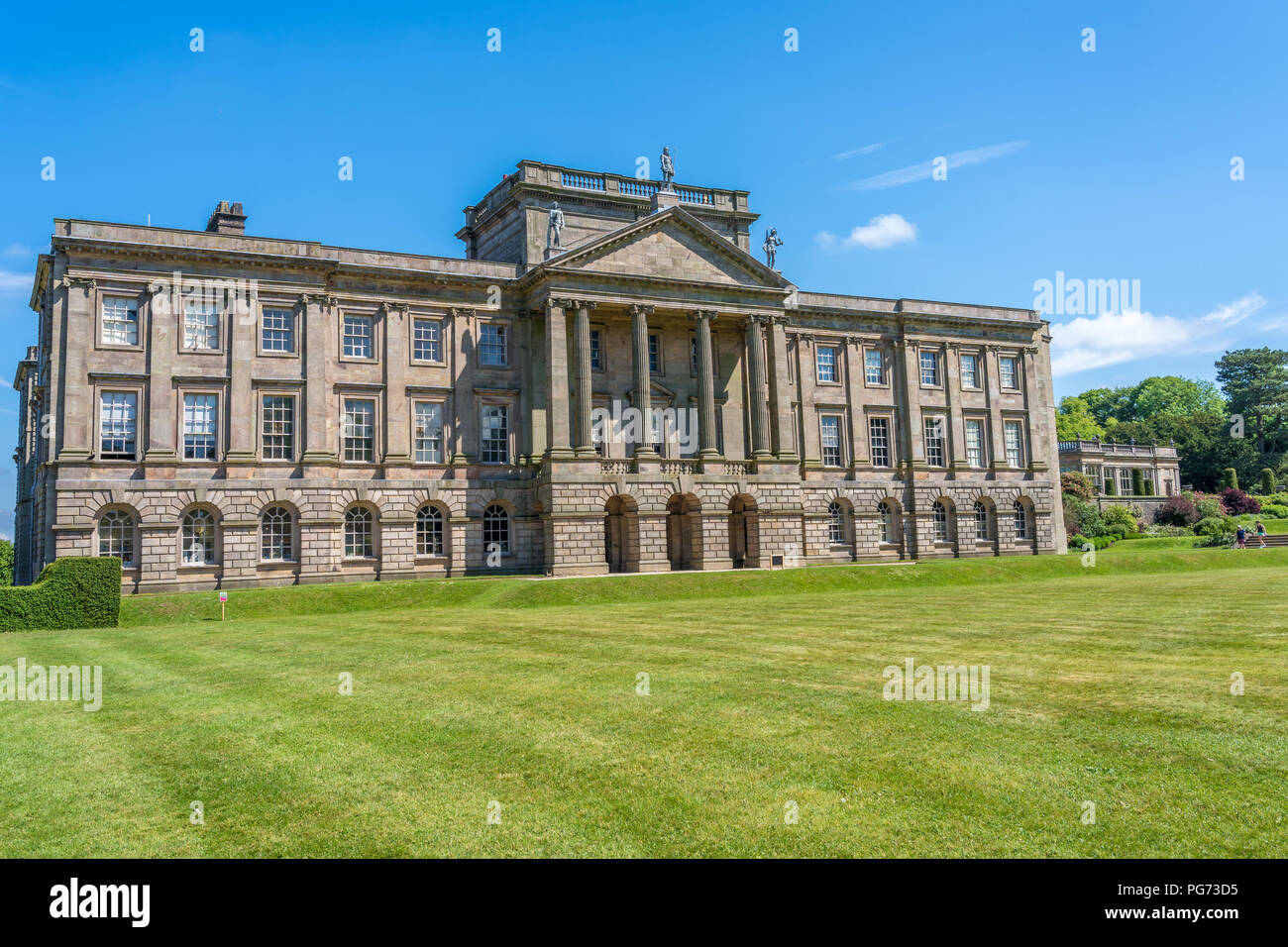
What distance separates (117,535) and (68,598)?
1067 centimetres

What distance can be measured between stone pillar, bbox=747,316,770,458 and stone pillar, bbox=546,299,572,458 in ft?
34.0

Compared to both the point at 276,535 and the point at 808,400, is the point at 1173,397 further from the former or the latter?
the point at 276,535

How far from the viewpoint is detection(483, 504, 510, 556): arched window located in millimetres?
46688

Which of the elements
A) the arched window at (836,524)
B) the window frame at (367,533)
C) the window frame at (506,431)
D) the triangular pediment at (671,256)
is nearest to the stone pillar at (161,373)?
the window frame at (367,533)

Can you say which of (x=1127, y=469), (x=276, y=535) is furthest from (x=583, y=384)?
(x=1127, y=469)

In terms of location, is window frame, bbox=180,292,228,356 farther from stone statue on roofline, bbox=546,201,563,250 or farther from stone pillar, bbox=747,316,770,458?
stone pillar, bbox=747,316,770,458

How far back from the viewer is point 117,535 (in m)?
39.4

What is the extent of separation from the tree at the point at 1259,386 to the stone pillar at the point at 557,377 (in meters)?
101

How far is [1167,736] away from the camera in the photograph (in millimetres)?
9836

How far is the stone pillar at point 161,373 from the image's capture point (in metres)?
40.2

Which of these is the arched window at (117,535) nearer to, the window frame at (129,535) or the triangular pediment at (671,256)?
the window frame at (129,535)

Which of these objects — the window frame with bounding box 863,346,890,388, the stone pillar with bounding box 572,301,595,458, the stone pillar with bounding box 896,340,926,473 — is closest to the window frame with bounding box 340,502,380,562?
the stone pillar with bounding box 572,301,595,458
